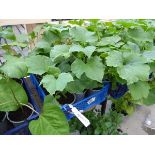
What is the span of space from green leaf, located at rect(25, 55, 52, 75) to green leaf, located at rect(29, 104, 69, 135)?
13cm

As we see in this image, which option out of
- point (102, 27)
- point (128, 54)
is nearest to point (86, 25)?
point (102, 27)

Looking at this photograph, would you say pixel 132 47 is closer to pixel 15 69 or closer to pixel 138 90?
pixel 138 90

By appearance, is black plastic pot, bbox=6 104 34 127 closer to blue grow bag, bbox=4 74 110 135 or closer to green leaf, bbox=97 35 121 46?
blue grow bag, bbox=4 74 110 135

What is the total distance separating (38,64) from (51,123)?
0.22 meters

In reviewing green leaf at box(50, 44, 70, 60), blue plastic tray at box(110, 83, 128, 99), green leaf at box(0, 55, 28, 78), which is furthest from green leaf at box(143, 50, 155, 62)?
green leaf at box(0, 55, 28, 78)

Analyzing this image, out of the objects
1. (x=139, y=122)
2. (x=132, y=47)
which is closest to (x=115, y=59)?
(x=132, y=47)

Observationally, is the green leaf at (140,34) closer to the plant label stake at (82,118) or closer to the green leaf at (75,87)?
the green leaf at (75,87)

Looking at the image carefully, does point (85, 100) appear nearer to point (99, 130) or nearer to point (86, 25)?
point (99, 130)

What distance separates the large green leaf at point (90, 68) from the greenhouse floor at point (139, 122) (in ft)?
2.18

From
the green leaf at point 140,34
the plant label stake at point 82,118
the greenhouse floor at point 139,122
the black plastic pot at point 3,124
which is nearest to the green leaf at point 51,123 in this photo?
the plant label stake at point 82,118

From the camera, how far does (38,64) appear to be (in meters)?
0.74

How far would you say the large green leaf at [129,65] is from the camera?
69 cm
